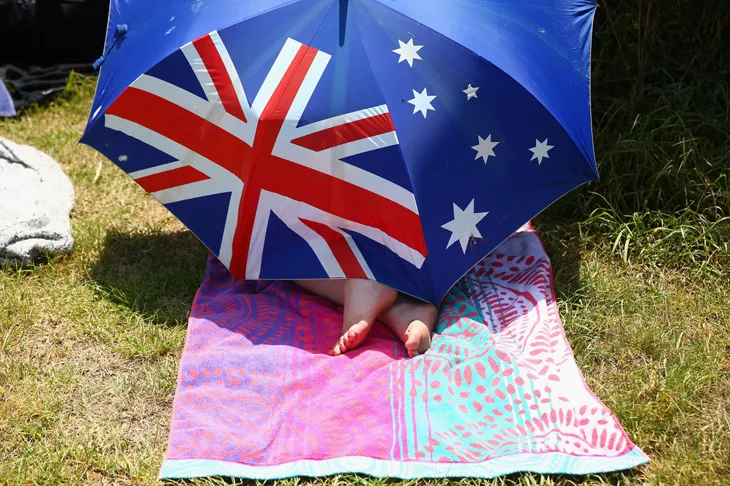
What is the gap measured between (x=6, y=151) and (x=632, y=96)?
305cm

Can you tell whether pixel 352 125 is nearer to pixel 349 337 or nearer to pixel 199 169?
pixel 199 169

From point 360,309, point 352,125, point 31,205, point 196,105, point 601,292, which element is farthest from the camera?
point 31,205

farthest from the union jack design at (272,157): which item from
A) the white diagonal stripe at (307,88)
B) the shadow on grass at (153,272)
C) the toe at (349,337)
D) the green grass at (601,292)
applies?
the green grass at (601,292)

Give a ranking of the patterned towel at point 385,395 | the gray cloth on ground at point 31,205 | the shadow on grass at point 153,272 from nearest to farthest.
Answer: the patterned towel at point 385,395
the shadow on grass at point 153,272
the gray cloth on ground at point 31,205

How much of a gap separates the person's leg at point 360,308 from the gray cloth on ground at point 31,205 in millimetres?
1369

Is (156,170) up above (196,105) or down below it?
below

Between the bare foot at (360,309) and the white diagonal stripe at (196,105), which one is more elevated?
the white diagonal stripe at (196,105)

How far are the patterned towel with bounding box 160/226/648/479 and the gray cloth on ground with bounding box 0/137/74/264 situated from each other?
0.78m

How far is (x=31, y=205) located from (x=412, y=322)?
184 cm

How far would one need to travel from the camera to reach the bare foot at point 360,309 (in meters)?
2.91

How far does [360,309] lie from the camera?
116 inches

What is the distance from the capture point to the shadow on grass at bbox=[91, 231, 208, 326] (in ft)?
10.6

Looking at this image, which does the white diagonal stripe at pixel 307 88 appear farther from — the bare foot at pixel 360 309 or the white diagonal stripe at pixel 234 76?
the bare foot at pixel 360 309

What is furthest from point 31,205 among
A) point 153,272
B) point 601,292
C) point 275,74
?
point 601,292
